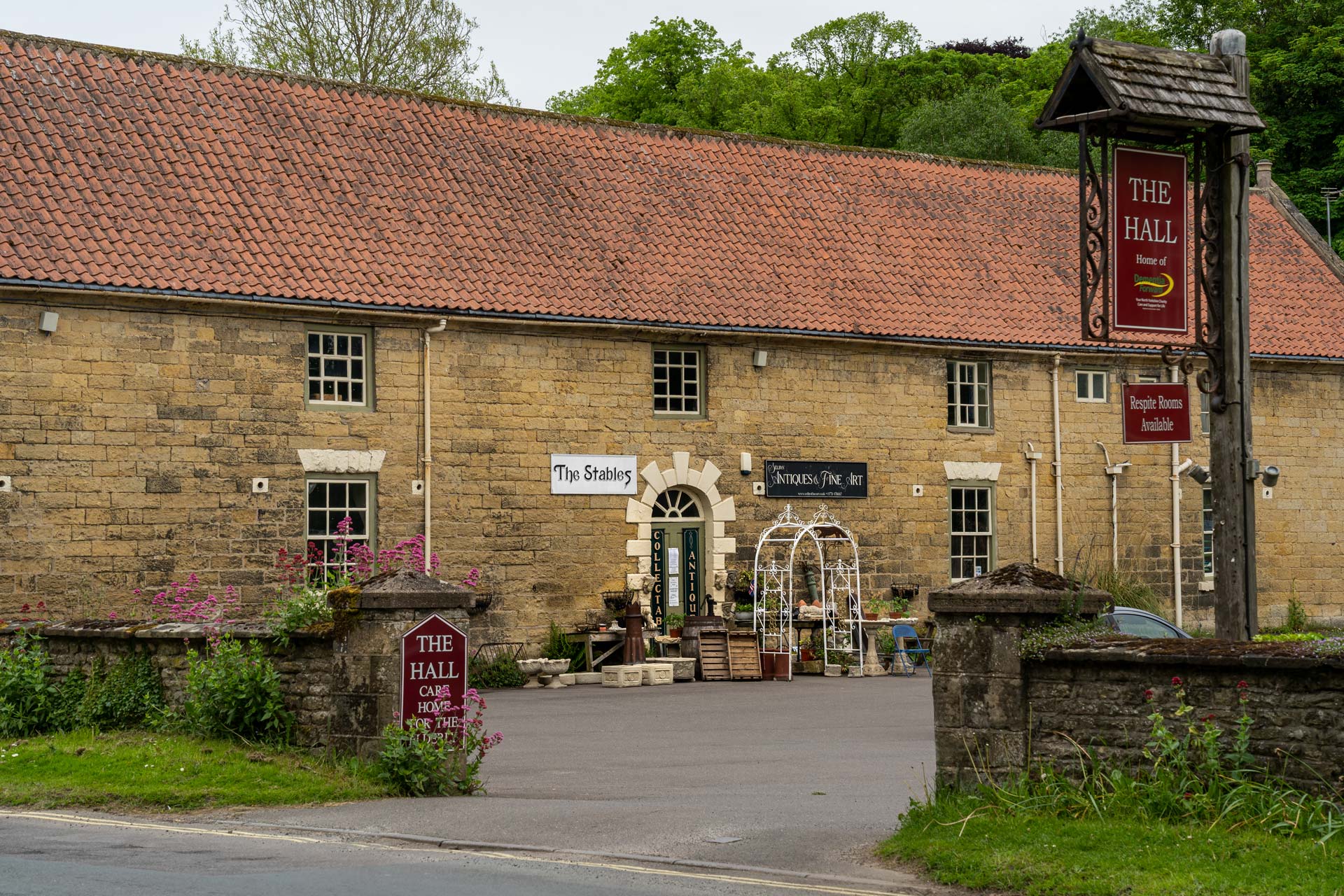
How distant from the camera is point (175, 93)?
2469 centimetres

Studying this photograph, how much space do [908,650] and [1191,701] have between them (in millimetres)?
16099

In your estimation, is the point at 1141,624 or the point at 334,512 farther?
the point at 334,512

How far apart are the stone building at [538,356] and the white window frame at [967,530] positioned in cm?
8

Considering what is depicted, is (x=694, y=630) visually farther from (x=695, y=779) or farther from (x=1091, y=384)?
(x=695, y=779)

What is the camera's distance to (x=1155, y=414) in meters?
12.8

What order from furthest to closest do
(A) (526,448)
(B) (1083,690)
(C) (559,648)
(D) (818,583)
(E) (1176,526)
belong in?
(E) (1176,526), (D) (818,583), (A) (526,448), (C) (559,648), (B) (1083,690)

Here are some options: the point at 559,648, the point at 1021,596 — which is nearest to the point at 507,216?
the point at 559,648

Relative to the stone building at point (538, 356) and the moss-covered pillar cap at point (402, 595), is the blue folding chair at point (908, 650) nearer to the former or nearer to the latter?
the stone building at point (538, 356)

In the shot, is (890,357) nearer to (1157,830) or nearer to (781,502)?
(781,502)

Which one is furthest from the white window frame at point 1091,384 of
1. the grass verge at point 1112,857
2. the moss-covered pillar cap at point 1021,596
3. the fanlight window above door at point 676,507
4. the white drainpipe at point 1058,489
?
the grass verge at point 1112,857

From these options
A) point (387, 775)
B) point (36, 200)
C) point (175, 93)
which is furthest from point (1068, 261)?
point (387, 775)

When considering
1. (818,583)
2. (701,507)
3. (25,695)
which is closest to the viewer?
(25,695)

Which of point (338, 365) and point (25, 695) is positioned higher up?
point (338, 365)

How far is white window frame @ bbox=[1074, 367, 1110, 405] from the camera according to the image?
2905cm
